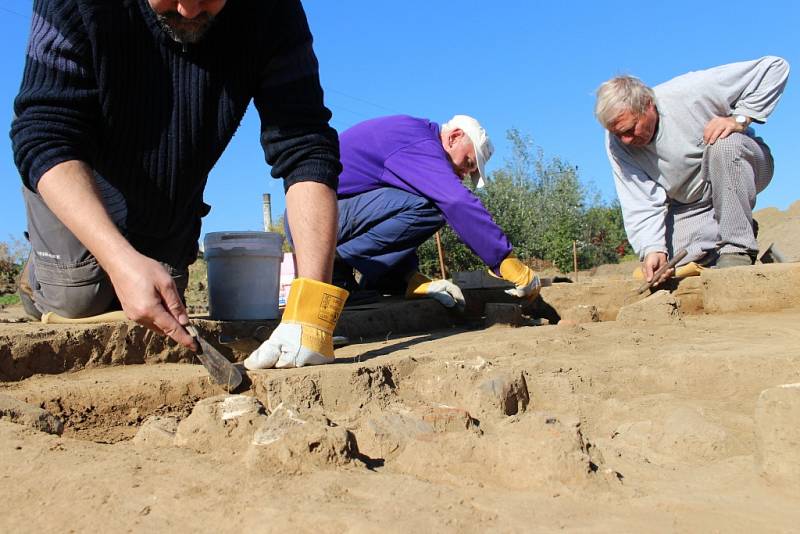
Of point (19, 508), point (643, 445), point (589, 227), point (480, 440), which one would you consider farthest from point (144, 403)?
point (589, 227)

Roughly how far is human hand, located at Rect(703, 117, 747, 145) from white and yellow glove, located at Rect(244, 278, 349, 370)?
2.71 metres

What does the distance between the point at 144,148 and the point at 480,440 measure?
1892 mm

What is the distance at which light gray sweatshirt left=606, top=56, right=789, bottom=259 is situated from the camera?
14.3ft

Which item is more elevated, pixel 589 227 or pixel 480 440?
pixel 589 227

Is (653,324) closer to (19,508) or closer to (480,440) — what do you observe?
(480,440)

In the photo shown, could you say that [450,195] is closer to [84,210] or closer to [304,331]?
[304,331]

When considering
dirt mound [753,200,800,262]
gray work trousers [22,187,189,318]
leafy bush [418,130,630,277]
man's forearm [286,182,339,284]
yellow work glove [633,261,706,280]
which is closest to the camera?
man's forearm [286,182,339,284]

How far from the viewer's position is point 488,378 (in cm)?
226

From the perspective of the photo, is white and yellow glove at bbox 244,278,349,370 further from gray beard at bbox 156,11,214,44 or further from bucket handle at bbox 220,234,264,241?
bucket handle at bbox 220,234,264,241

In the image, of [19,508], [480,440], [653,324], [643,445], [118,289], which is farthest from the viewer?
[653,324]

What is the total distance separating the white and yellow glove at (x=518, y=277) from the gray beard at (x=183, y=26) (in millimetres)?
2194

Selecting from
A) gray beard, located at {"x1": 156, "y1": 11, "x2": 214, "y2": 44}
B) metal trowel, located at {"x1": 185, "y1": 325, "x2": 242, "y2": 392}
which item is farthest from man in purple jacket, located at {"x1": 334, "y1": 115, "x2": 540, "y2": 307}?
metal trowel, located at {"x1": 185, "y1": 325, "x2": 242, "y2": 392}

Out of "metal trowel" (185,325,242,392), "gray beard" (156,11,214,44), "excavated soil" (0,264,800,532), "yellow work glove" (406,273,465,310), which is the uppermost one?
"gray beard" (156,11,214,44)

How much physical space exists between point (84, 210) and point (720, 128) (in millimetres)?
3539
